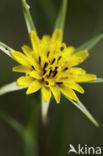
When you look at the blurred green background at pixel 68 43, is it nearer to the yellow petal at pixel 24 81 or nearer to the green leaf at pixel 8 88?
the yellow petal at pixel 24 81

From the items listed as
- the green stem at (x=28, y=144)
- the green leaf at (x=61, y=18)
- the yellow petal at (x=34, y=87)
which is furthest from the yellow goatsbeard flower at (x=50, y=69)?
the green stem at (x=28, y=144)

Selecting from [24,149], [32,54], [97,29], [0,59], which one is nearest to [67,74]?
[32,54]

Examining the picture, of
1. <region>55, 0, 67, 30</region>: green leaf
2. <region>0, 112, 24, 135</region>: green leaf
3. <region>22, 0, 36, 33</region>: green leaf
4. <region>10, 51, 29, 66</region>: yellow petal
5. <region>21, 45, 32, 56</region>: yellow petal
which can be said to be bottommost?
<region>0, 112, 24, 135</region>: green leaf

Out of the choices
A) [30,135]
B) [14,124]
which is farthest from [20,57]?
[30,135]

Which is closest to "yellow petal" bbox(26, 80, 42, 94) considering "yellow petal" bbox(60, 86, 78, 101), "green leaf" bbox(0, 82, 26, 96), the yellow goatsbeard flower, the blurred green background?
the yellow goatsbeard flower

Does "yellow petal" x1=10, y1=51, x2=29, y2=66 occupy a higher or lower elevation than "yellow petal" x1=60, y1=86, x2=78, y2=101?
higher

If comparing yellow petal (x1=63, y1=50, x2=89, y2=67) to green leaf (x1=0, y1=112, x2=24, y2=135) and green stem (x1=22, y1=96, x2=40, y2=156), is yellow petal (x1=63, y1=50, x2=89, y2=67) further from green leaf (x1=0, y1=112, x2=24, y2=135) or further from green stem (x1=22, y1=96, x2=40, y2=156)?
green leaf (x1=0, y1=112, x2=24, y2=135)
